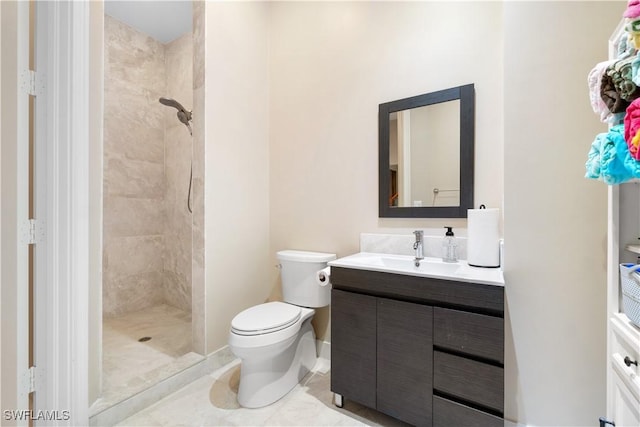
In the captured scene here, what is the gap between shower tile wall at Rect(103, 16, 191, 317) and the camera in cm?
261

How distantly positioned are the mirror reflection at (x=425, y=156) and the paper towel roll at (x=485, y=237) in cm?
21

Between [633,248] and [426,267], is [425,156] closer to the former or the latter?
[426,267]

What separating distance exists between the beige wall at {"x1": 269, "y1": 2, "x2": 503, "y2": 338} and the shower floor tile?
923mm

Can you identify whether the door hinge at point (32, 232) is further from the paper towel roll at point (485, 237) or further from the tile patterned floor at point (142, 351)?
the paper towel roll at point (485, 237)

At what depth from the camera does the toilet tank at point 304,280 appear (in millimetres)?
1865

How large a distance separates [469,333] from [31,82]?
218 cm

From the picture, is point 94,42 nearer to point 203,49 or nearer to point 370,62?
point 203,49

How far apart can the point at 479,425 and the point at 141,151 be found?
339cm

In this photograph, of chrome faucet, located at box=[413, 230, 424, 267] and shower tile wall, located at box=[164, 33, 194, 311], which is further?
shower tile wall, located at box=[164, 33, 194, 311]

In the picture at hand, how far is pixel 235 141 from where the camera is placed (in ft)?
6.80

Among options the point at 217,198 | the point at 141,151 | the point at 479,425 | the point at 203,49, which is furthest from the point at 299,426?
the point at 141,151

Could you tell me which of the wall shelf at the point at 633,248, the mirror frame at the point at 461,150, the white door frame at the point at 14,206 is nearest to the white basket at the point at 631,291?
the wall shelf at the point at 633,248

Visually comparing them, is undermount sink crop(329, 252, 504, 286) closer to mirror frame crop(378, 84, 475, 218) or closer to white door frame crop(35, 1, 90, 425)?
mirror frame crop(378, 84, 475, 218)

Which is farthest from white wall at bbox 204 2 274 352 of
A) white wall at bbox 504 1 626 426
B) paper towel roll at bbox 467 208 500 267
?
white wall at bbox 504 1 626 426
